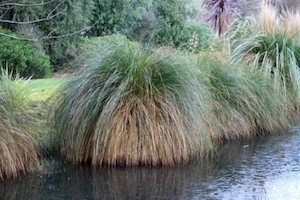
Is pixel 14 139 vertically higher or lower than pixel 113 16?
lower

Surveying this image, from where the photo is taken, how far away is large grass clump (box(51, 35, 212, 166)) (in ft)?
16.2

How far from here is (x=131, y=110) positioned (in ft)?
16.6

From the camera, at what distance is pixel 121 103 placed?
16.5ft

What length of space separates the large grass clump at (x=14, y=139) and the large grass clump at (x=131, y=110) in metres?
0.45

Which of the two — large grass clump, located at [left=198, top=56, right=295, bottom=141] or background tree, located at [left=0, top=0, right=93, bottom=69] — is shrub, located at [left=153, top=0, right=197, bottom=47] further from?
large grass clump, located at [left=198, top=56, right=295, bottom=141]

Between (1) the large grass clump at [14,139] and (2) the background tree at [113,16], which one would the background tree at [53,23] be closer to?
(2) the background tree at [113,16]

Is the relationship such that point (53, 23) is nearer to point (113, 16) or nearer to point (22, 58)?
point (22, 58)

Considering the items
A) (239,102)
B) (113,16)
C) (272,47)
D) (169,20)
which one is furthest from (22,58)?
(169,20)

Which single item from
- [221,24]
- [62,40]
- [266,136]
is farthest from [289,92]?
[62,40]

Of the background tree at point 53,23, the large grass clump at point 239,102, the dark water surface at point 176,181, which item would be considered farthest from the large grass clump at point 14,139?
the background tree at point 53,23

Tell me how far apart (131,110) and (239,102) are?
1.86 meters

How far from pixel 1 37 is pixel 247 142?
6.75 m

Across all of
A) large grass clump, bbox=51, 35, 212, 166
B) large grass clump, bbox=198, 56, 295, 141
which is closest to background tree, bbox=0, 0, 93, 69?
large grass clump, bbox=198, 56, 295, 141

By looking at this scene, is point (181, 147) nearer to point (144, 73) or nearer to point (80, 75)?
point (144, 73)
